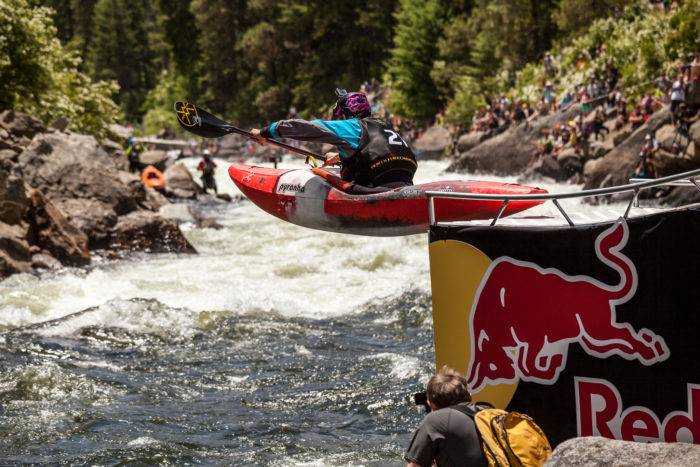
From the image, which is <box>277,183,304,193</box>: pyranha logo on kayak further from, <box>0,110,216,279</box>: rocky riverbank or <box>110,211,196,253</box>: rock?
<box>110,211,196,253</box>: rock

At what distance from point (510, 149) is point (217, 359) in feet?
68.1

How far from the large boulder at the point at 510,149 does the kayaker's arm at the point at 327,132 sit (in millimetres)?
20847

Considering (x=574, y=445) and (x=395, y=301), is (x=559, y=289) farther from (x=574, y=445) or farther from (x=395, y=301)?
(x=395, y=301)

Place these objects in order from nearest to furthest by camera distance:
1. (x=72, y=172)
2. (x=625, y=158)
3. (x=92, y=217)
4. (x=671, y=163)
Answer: (x=92, y=217) < (x=72, y=172) < (x=671, y=163) < (x=625, y=158)

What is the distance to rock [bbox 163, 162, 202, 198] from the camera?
27812mm

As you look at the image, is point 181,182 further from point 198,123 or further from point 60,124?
point 198,123

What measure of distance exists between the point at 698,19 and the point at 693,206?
22.1m

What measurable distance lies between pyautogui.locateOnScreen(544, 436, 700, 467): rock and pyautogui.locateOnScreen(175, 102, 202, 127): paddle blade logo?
6.10 metres

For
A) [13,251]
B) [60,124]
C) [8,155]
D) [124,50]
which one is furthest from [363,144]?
[124,50]

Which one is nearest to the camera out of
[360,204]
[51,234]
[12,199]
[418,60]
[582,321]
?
[582,321]

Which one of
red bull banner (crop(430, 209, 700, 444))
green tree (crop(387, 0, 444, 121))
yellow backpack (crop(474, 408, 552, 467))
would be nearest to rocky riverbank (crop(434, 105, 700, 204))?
green tree (crop(387, 0, 444, 121))

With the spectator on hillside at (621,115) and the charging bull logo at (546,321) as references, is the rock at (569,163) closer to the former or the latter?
the spectator on hillside at (621,115)

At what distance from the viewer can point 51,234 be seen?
49.9ft

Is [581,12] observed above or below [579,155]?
above
